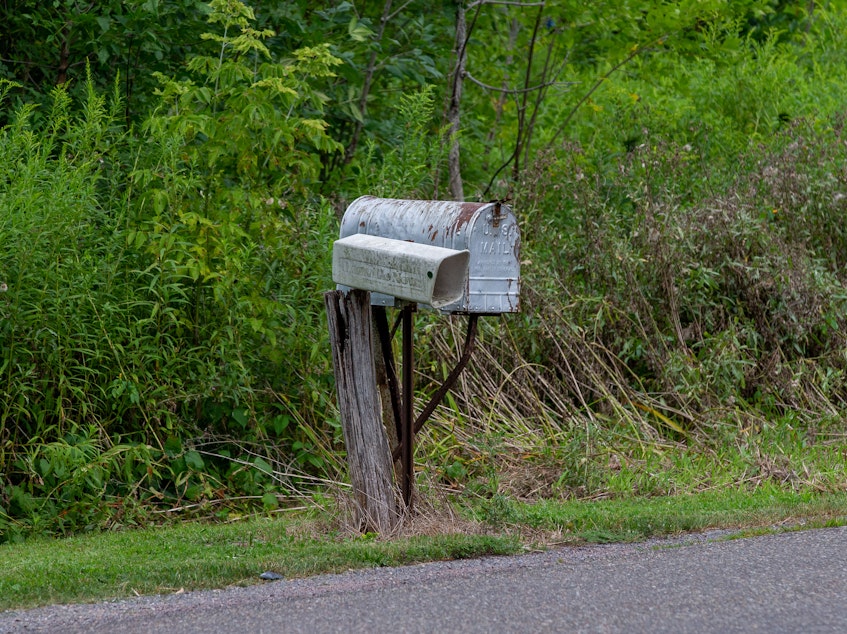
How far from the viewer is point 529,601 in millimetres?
4320

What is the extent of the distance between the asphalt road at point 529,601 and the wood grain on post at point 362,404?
0.72 meters

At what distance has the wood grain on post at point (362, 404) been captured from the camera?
5566 mm

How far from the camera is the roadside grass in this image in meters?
4.75

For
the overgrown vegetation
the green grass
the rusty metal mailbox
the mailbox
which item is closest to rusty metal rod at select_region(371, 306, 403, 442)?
the rusty metal mailbox

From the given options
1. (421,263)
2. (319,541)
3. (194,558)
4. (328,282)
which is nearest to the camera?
(421,263)

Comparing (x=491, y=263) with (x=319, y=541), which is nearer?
(x=491, y=263)

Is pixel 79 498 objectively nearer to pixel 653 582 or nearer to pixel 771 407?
pixel 653 582

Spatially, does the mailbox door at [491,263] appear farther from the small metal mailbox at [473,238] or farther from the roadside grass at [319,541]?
the roadside grass at [319,541]

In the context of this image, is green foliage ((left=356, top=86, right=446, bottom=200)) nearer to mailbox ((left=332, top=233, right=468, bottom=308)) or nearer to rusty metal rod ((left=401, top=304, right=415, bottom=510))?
rusty metal rod ((left=401, top=304, right=415, bottom=510))

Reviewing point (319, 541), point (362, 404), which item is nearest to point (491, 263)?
point (362, 404)

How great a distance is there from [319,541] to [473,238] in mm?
1762

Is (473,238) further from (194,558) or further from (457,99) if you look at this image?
(457,99)

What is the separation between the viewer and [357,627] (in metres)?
3.99

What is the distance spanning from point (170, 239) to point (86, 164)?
2.52 feet
